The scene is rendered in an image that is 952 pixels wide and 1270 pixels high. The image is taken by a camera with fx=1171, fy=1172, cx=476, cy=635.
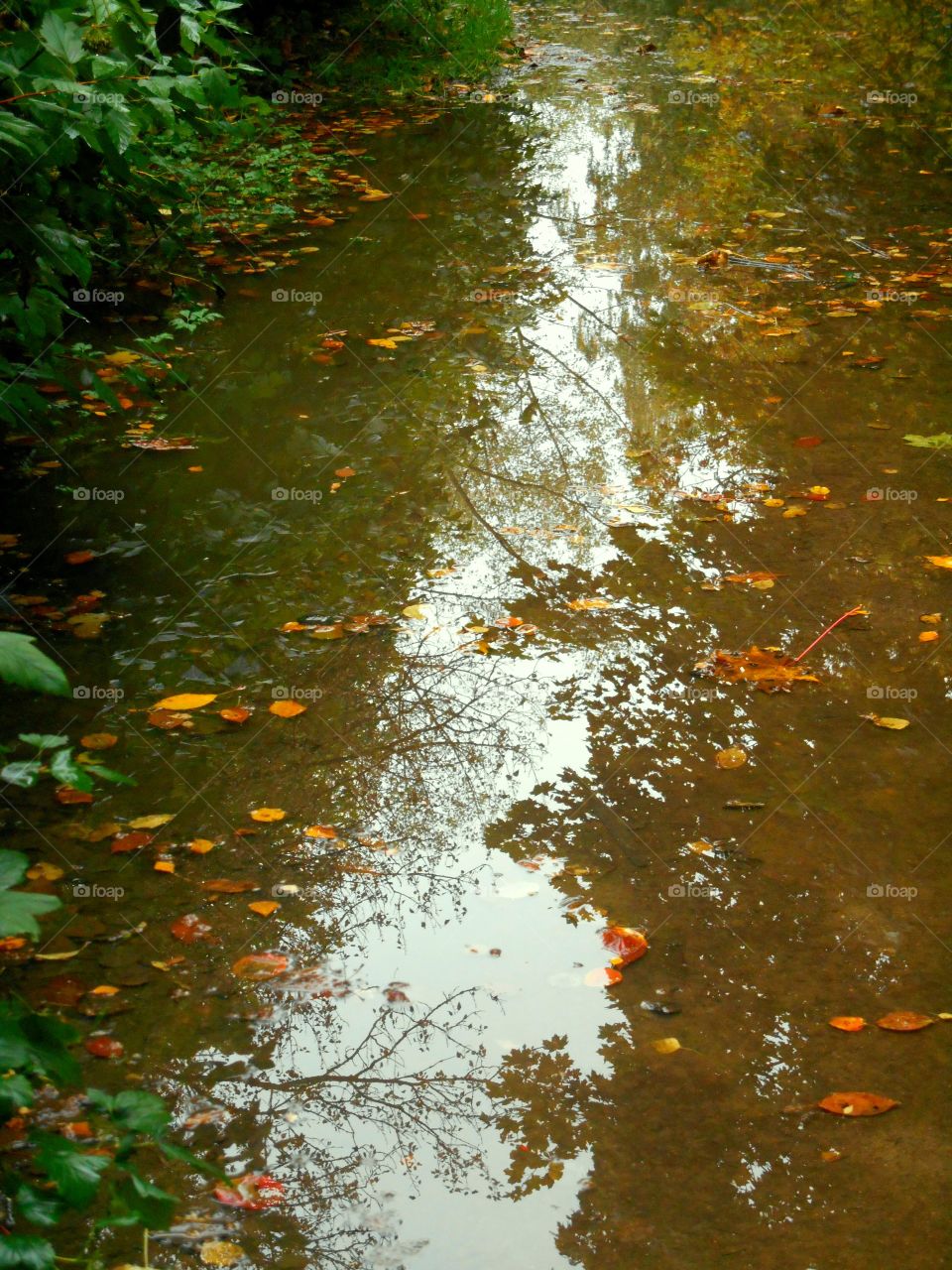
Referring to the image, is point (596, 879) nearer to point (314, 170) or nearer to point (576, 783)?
point (576, 783)

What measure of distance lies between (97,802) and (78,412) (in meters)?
2.77

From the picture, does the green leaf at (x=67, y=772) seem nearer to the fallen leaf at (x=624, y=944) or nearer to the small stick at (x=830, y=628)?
the fallen leaf at (x=624, y=944)

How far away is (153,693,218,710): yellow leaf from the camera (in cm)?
365

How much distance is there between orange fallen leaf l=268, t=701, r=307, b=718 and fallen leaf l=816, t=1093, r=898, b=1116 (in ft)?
6.18

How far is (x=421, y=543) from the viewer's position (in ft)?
14.9

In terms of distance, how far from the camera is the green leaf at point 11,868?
146 cm

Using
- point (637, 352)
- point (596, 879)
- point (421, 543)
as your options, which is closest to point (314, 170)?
point (637, 352)
